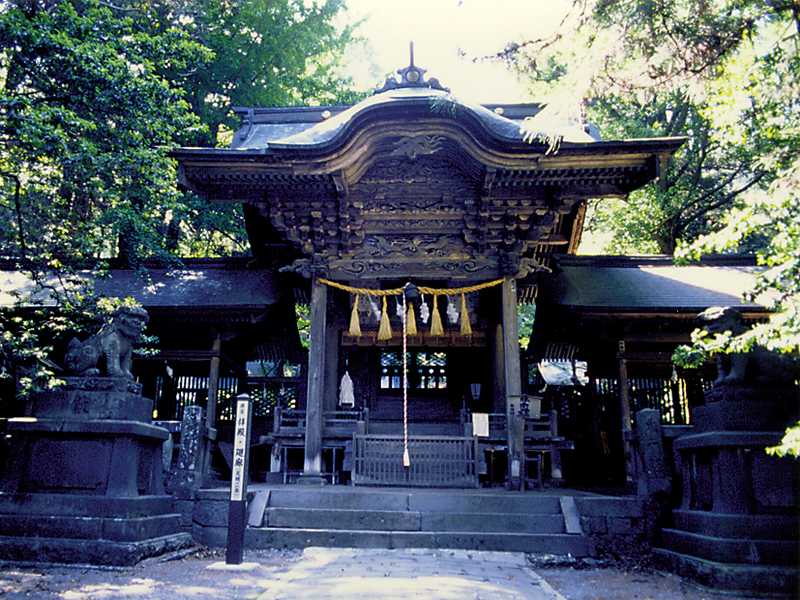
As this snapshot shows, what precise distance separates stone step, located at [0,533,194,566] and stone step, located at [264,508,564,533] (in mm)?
1804

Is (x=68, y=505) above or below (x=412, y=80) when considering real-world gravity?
below

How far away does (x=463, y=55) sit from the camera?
18.3 feet

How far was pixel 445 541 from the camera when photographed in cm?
702

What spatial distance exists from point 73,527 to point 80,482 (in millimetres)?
473

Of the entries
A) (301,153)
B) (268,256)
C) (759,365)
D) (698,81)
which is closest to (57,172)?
(301,153)

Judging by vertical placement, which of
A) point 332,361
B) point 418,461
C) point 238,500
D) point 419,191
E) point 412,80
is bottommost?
point 238,500

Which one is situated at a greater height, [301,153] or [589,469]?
[301,153]

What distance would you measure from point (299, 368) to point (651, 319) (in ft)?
24.3

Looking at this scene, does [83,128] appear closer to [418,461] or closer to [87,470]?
[87,470]

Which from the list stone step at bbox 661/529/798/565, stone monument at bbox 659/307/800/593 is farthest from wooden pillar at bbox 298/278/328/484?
stone step at bbox 661/529/798/565

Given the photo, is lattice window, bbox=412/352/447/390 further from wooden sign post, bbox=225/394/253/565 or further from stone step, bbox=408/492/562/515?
wooden sign post, bbox=225/394/253/565

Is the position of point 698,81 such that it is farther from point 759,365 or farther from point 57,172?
point 57,172

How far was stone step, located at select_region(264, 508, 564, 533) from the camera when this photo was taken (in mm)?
7246

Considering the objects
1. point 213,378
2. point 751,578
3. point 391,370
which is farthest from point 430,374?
point 751,578
